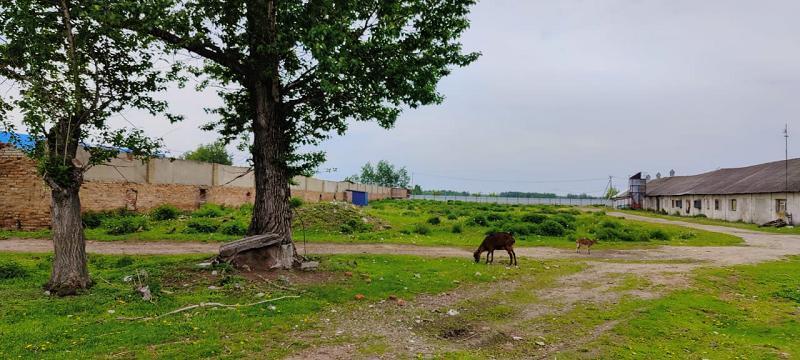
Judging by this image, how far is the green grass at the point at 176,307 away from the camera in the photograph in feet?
21.7

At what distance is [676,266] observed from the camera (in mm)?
15516

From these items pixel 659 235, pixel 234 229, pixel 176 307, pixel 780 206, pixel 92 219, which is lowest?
pixel 176 307

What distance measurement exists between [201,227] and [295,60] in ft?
42.5

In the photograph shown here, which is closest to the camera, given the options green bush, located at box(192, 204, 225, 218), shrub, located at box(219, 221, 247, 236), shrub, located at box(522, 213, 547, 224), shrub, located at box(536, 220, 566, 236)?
shrub, located at box(219, 221, 247, 236)

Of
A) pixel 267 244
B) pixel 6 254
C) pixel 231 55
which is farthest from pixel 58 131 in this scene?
pixel 6 254

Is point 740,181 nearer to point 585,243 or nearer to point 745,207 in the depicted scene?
point 745,207

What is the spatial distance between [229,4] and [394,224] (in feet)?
61.3

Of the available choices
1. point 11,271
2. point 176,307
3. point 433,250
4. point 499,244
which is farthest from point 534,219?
point 11,271

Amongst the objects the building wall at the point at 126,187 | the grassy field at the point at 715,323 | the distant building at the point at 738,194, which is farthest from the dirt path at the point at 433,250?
the distant building at the point at 738,194

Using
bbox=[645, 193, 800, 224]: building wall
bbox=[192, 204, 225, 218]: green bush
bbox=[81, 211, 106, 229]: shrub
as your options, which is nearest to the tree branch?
bbox=[81, 211, 106, 229]: shrub

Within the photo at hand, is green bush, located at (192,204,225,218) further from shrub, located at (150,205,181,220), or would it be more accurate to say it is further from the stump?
the stump

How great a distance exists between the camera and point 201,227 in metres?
21.8

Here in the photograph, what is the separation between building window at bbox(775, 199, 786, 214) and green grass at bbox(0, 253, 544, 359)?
107 ft

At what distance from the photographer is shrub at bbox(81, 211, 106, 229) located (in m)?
21.4
